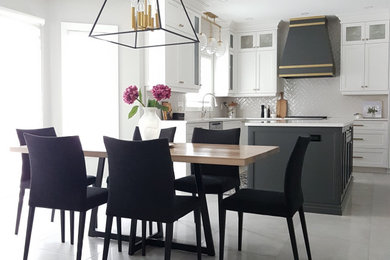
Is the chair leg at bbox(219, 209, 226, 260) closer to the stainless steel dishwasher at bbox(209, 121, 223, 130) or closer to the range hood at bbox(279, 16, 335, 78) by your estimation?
the stainless steel dishwasher at bbox(209, 121, 223, 130)

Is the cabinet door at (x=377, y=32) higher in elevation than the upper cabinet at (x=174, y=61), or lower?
higher

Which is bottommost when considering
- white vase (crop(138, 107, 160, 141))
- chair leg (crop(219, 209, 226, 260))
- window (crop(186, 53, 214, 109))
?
chair leg (crop(219, 209, 226, 260))

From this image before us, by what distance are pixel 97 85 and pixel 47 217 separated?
2.07m

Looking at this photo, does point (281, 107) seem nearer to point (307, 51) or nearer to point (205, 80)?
point (307, 51)

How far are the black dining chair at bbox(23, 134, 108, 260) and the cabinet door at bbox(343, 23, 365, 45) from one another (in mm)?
5661

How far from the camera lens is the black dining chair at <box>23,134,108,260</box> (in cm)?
244

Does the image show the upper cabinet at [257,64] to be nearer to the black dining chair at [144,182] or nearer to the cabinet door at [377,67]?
the cabinet door at [377,67]

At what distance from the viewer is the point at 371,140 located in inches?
253

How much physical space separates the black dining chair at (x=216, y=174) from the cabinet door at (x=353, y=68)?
4059mm

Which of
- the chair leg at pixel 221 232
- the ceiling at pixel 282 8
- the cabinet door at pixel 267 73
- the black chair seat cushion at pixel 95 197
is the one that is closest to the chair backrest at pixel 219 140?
the chair leg at pixel 221 232

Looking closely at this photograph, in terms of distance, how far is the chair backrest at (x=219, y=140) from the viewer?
3406mm

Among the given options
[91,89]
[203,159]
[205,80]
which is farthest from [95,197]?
[205,80]

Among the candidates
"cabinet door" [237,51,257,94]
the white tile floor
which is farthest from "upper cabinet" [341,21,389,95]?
the white tile floor

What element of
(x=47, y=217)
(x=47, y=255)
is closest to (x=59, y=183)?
(x=47, y=255)
